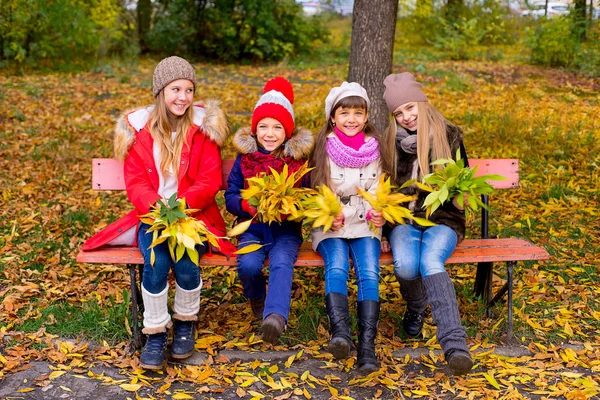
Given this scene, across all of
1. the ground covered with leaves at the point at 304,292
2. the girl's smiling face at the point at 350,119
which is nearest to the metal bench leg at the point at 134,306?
the ground covered with leaves at the point at 304,292

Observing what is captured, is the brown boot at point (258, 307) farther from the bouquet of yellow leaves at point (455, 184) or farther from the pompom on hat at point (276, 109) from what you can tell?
the bouquet of yellow leaves at point (455, 184)

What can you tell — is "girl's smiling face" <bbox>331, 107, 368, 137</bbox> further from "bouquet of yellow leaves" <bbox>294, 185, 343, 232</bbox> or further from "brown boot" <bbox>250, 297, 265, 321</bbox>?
"brown boot" <bbox>250, 297, 265, 321</bbox>

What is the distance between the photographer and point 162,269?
3.59 m

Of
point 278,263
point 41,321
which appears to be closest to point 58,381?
point 41,321

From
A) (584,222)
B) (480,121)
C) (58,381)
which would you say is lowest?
(58,381)

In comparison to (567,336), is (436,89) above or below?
above

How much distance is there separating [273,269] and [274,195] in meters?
0.42

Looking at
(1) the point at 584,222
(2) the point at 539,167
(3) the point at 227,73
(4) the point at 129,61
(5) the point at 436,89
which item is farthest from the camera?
(4) the point at 129,61

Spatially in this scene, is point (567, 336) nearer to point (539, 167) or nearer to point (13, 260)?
point (539, 167)

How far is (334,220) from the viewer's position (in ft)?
12.1

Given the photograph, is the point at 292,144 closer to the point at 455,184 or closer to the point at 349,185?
the point at 349,185

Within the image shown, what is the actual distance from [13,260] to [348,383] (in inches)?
111

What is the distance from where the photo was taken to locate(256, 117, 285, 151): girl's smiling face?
12.8 feet

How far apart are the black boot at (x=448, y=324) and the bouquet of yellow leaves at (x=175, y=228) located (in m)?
1.22
